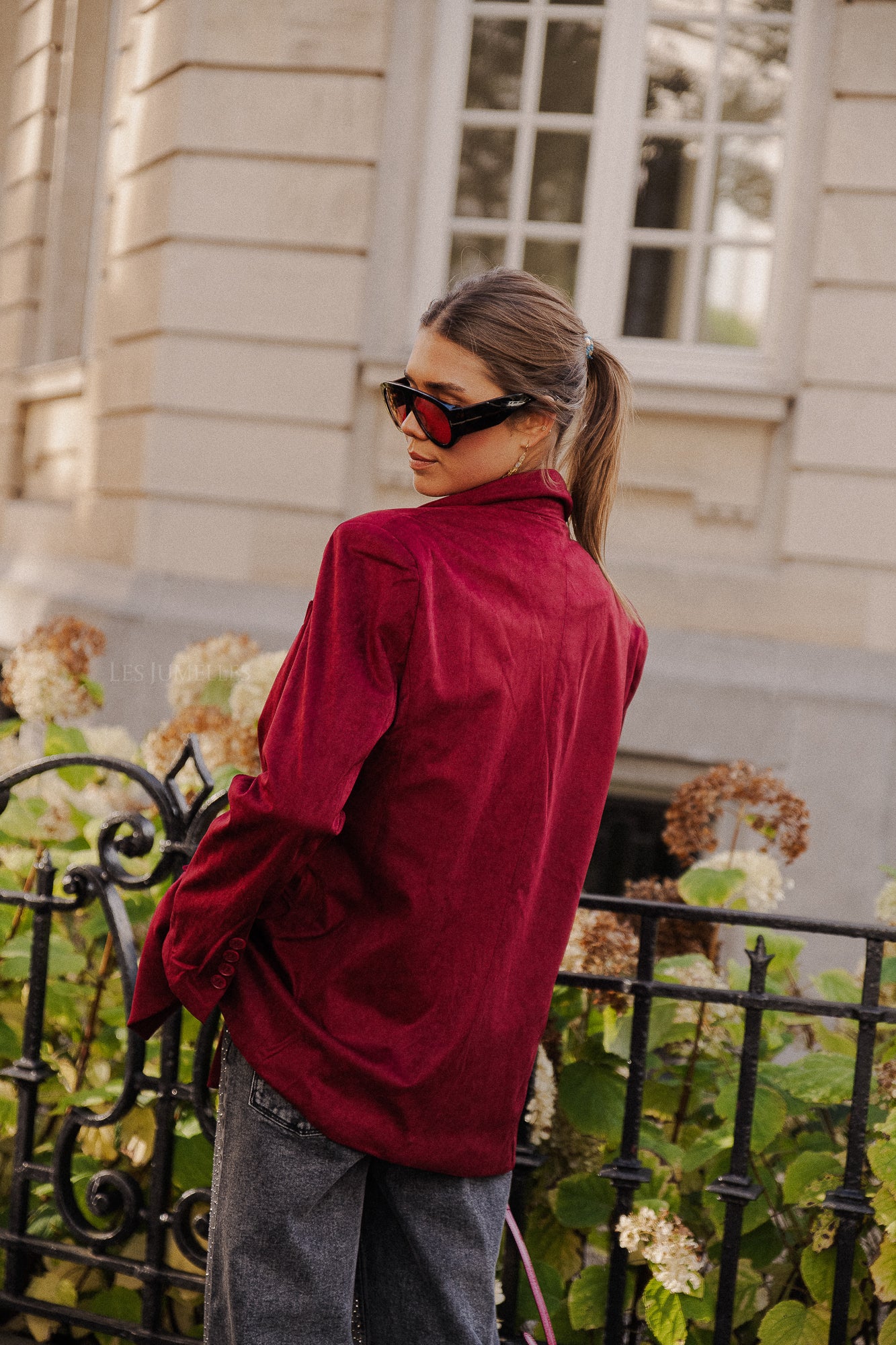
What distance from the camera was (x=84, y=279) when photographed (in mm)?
9406

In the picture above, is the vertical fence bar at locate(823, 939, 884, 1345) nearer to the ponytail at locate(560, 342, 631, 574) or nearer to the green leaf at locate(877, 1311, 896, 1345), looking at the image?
the green leaf at locate(877, 1311, 896, 1345)

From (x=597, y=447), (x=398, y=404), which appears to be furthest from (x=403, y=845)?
(x=597, y=447)

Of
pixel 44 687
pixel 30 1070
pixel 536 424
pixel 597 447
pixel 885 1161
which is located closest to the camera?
pixel 536 424

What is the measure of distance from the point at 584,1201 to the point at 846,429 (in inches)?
184

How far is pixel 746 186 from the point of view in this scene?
267 inches

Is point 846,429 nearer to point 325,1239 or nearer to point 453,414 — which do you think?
point 453,414

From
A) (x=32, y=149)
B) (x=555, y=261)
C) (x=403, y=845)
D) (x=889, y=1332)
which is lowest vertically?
(x=889, y=1332)

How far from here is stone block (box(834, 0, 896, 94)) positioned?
6.19 metres

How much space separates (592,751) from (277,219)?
557cm

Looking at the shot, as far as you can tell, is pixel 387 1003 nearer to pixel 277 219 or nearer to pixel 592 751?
pixel 592 751

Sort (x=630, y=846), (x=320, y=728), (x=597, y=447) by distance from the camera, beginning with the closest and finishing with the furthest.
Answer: (x=320, y=728)
(x=597, y=447)
(x=630, y=846)

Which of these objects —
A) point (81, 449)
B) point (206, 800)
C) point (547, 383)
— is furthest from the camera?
point (81, 449)

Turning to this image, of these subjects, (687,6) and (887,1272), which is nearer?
(887,1272)

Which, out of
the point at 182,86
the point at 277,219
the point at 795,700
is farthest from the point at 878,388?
the point at 182,86
